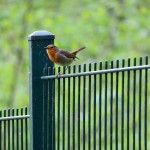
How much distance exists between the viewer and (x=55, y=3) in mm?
20250

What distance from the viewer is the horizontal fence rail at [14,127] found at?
10.0 meters

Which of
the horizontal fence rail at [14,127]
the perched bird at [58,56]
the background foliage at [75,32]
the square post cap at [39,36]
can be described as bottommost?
the horizontal fence rail at [14,127]

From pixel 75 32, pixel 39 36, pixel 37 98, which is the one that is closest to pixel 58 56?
pixel 39 36

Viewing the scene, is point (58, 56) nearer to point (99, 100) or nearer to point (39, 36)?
point (39, 36)

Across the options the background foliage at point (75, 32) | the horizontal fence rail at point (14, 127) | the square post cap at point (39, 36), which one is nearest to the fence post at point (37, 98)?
the square post cap at point (39, 36)

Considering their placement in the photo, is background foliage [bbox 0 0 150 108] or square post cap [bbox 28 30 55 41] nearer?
square post cap [bbox 28 30 55 41]

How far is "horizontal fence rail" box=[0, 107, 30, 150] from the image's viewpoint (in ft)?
33.0

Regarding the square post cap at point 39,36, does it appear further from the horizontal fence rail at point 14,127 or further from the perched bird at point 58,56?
the horizontal fence rail at point 14,127

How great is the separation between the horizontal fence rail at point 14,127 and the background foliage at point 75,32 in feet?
23.4

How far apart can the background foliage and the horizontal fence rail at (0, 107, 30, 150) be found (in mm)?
7119

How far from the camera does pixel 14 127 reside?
1023 cm

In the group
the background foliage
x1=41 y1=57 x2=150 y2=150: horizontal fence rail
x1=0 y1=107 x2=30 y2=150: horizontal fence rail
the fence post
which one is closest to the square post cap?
the fence post

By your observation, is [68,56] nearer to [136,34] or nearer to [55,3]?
[136,34]

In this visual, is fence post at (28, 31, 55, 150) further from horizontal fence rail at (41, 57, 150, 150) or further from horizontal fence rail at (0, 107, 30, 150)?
horizontal fence rail at (0, 107, 30, 150)
